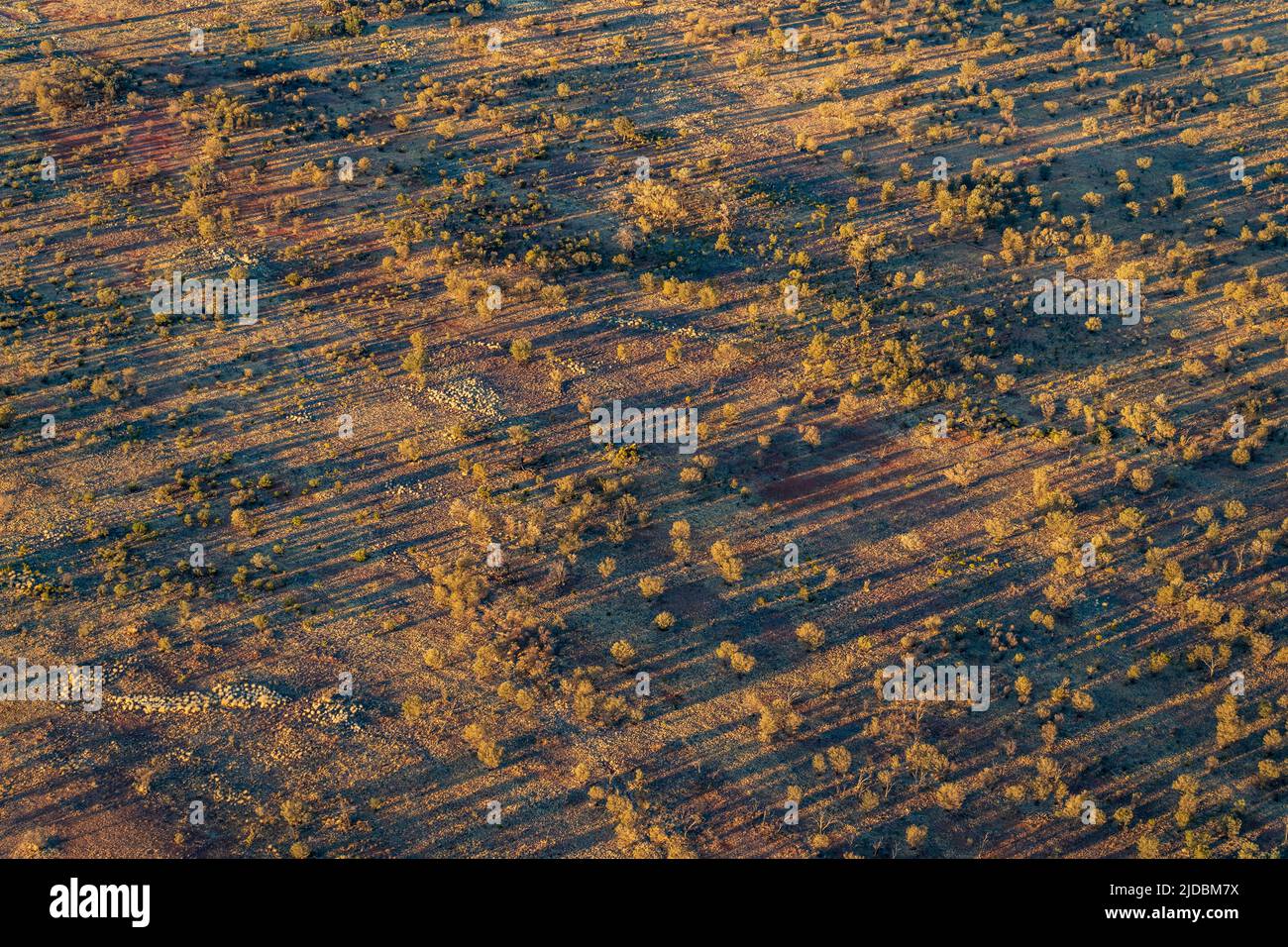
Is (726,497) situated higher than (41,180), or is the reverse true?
(41,180)

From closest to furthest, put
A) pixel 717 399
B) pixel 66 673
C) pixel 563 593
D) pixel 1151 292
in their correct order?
pixel 66 673 < pixel 563 593 < pixel 717 399 < pixel 1151 292

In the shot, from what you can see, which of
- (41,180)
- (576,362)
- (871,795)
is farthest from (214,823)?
(41,180)

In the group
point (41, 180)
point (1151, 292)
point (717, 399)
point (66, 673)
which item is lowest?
point (66, 673)

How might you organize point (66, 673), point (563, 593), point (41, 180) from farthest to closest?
1. point (41, 180)
2. point (563, 593)
3. point (66, 673)

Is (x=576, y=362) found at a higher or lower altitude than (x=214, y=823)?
higher

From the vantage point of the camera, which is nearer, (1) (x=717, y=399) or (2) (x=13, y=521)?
(2) (x=13, y=521)
